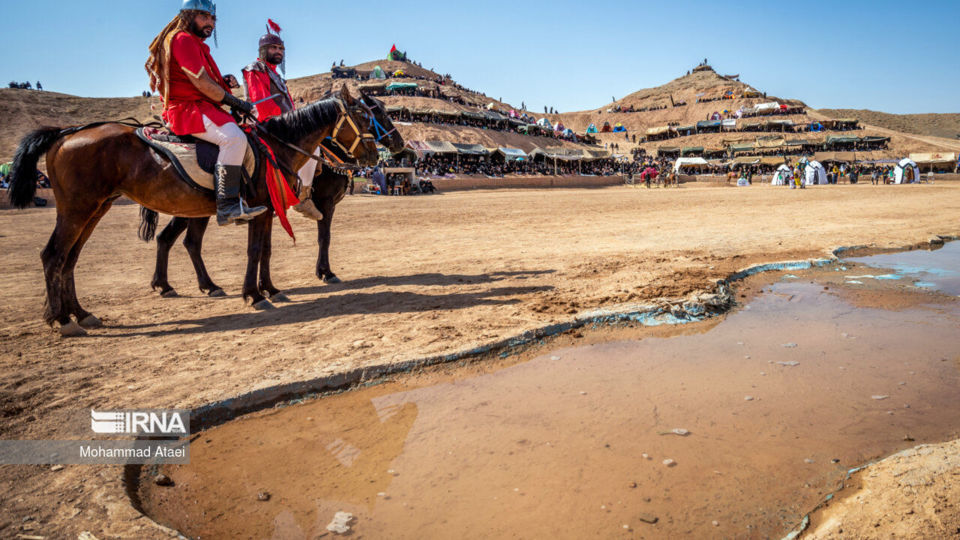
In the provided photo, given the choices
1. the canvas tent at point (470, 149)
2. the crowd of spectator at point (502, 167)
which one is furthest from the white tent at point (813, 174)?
the canvas tent at point (470, 149)

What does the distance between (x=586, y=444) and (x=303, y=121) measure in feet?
16.6

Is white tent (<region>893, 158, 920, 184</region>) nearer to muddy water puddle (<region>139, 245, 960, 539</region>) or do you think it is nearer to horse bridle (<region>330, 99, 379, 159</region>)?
muddy water puddle (<region>139, 245, 960, 539</region>)

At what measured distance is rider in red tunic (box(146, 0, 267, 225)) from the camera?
499cm

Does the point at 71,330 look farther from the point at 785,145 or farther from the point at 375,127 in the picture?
the point at 785,145

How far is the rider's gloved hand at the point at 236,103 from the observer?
5242 mm

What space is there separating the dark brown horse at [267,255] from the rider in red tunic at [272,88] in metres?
0.35

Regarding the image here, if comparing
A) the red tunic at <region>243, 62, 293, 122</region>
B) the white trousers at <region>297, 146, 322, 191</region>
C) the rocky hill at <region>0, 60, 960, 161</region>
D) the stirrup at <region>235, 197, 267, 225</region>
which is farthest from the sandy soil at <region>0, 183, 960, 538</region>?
the rocky hill at <region>0, 60, 960, 161</region>

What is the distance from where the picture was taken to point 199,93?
5.18 meters

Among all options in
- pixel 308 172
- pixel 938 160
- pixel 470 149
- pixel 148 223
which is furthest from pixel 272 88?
pixel 938 160

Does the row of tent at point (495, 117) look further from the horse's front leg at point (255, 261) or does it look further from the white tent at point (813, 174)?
the horse's front leg at point (255, 261)

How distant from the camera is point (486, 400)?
345 centimetres

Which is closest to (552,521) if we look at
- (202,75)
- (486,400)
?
(486,400)

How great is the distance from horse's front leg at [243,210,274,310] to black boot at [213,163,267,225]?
1.26 ft

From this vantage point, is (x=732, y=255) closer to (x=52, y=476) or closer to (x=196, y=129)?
(x=196, y=129)
